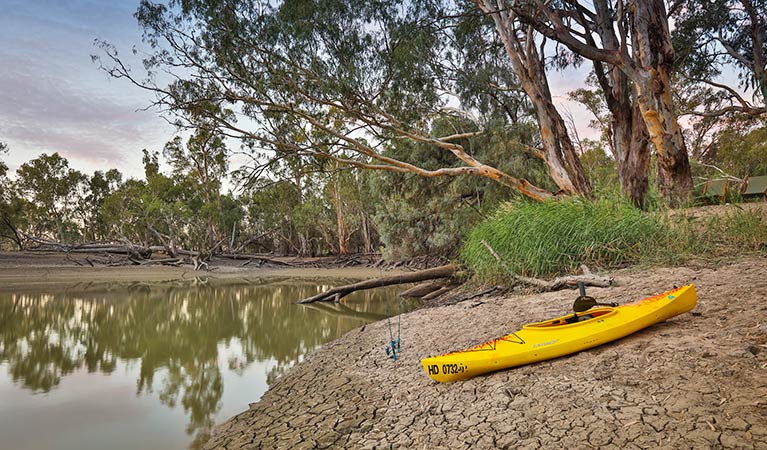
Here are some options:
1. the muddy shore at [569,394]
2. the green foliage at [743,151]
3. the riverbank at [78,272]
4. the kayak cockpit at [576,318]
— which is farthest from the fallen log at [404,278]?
the green foliage at [743,151]

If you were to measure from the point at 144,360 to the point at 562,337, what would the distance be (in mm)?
5008

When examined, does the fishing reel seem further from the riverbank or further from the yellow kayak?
the riverbank

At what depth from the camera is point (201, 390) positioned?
14.1 feet

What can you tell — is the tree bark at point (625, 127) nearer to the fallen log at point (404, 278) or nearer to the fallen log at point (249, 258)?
the fallen log at point (404, 278)

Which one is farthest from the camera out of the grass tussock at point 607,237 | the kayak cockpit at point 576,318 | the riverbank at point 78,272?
the riverbank at point 78,272

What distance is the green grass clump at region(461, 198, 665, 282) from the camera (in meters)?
5.59

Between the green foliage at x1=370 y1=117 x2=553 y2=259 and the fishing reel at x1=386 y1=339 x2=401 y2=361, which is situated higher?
the green foliage at x1=370 y1=117 x2=553 y2=259

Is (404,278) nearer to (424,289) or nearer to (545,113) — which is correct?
(424,289)

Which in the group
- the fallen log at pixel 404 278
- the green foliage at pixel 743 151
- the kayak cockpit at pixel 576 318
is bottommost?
the fallen log at pixel 404 278

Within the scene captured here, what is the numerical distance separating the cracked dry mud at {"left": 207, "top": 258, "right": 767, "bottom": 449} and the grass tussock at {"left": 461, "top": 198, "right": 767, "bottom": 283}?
1.26 m

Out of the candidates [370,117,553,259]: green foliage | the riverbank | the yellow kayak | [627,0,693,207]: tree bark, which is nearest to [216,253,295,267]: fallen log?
the riverbank

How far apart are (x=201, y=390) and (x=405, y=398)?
2445 mm

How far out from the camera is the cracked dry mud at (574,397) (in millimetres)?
1846

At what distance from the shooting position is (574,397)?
2.24 meters
